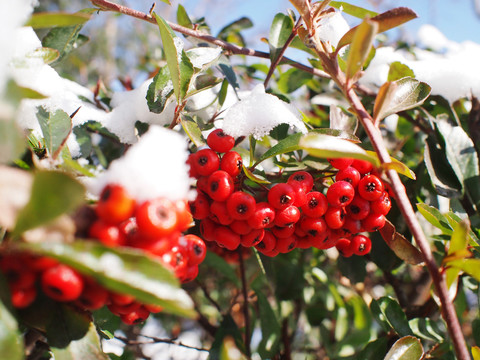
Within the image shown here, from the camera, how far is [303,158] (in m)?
1.35

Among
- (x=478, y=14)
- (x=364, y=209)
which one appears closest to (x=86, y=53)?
(x=478, y=14)

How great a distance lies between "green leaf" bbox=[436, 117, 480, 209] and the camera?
149 centimetres

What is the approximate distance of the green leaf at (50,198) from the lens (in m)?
0.58

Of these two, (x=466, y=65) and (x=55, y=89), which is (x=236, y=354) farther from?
(x=466, y=65)

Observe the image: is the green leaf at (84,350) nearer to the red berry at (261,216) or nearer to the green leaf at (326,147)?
the red berry at (261,216)

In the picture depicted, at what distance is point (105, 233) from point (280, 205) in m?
0.51

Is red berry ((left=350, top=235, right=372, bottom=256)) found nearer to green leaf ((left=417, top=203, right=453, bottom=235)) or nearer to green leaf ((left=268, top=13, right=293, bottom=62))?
green leaf ((left=417, top=203, right=453, bottom=235))

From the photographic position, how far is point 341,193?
3.54 feet

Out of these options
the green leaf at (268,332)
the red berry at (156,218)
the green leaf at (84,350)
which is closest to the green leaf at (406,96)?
the red berry at (156,218)

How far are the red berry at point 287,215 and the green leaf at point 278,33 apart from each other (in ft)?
2.44

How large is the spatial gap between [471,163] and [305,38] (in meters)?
0.90

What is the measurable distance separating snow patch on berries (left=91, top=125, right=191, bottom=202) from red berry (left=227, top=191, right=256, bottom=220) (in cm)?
24

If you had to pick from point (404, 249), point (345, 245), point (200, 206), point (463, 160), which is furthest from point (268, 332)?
point (463, 160)

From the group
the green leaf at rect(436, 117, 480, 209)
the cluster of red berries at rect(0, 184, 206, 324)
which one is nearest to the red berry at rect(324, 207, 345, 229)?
the cluster of red berries at rect(0, 184, 206, 324)
